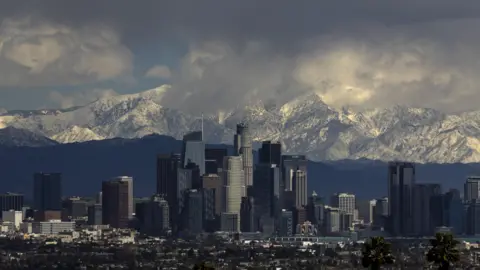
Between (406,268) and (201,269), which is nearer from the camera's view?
(201,269)

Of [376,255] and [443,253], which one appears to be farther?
[376,255]

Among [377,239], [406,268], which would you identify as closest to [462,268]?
[406,268]

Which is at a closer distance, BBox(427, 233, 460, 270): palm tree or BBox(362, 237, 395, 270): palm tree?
BBox(427, 233, 460, 270): palm tree

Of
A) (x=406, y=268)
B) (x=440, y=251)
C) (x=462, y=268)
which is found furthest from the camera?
(x=406, y=268)

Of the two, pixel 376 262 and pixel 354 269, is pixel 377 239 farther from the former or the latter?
pixel 354 269

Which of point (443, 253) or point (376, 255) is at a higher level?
point (443, 253)

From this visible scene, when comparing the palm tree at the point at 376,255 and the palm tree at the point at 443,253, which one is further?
the palm tree at the point at 376,255

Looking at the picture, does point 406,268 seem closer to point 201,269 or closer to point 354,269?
point 354,269

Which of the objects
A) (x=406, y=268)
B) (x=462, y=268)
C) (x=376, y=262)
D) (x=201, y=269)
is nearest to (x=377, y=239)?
(x=376, y=262)

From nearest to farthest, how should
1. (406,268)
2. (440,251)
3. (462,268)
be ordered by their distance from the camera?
(440,251)
(462,268)
(406,268)
